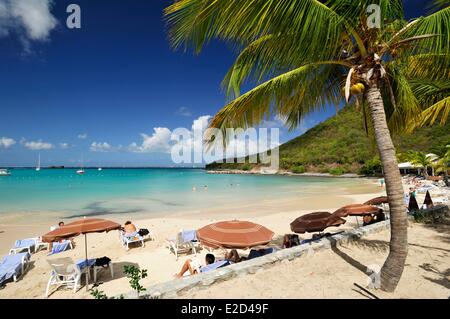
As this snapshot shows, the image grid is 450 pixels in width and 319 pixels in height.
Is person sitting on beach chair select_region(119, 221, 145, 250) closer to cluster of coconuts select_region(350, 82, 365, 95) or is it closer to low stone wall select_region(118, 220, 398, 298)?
low stone wall select_region(118, 220, 398, 298)

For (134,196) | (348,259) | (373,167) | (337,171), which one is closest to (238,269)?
(348,259)

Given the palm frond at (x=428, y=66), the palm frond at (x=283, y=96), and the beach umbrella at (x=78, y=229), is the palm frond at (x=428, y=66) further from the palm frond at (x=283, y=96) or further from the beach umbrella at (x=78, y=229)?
the beach umbrella at (x=78, y=229)

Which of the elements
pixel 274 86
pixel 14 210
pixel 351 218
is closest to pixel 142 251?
pixel 274 86

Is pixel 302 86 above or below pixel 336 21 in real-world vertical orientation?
below

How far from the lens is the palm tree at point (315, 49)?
3104mm

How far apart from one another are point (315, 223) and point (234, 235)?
9.70 ft

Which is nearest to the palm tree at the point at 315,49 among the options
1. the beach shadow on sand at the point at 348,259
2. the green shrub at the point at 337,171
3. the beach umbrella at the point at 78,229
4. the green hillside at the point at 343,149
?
the beach shadow on sand at the point at 348,259

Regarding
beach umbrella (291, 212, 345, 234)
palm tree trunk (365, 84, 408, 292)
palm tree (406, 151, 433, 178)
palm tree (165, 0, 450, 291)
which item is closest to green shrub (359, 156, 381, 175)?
palm tree (406, 151, 433, 178)

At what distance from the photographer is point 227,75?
4.54 metres

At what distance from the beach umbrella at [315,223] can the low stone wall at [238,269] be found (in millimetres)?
556

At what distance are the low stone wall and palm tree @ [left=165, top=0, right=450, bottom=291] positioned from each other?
6.05ft

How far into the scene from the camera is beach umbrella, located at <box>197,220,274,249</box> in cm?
519

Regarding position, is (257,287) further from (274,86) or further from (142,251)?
(142,251)
